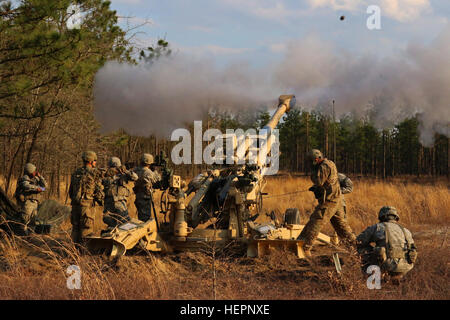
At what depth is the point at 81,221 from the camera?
29.9 ft

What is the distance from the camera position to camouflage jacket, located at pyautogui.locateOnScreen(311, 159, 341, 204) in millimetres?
8278

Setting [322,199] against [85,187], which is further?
[85,187]

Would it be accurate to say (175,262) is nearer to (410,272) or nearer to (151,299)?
(151,299)

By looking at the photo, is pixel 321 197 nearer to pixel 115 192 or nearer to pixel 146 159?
pixel 146 159

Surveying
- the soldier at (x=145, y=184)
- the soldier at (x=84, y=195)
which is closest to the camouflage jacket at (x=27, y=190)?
the soldier at (x=84, y=195)

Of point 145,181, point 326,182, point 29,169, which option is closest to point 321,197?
point 326,182

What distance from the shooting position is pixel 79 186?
9.01 metres

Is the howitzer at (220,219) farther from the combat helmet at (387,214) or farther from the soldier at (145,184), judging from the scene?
the combat helmet at (387,214)

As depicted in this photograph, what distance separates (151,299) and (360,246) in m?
2.75

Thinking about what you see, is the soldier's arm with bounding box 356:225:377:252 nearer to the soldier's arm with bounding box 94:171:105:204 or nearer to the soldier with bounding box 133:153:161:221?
the soldier with bounding box 133:153:161:221

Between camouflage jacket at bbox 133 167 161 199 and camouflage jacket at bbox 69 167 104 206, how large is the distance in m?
0.79

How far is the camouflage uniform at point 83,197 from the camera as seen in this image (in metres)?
9.02

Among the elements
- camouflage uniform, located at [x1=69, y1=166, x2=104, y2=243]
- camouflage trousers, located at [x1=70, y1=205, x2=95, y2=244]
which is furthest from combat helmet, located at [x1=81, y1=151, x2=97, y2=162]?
camouflage trousers, located at [x1=70, y1=205, x2=95, y2=244]

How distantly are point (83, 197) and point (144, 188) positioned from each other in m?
1.15
